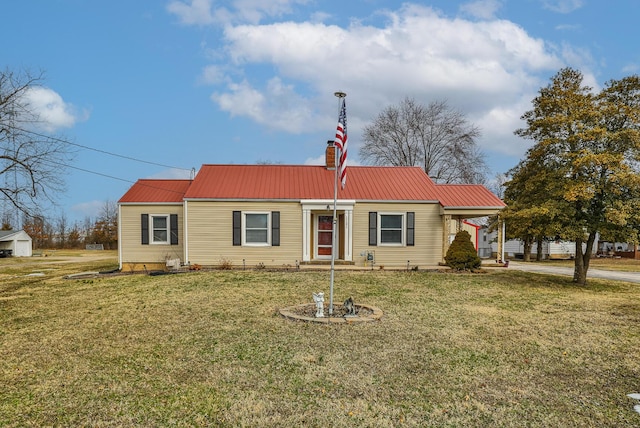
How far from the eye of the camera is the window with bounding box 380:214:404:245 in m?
16.8

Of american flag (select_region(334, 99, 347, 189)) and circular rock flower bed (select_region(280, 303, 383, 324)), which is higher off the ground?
american flag (select_region(334, 99, 347, 189))

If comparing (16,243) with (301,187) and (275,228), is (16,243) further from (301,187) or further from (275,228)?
(301,187)

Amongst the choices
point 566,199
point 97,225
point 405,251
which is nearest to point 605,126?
point 566,199

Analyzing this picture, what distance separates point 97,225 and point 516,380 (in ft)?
197

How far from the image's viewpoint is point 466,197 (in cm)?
1741

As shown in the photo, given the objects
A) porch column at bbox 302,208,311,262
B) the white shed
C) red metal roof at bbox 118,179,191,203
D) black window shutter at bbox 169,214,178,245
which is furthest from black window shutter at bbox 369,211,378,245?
the white shed

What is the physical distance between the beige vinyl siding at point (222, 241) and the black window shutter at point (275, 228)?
0.42 ft

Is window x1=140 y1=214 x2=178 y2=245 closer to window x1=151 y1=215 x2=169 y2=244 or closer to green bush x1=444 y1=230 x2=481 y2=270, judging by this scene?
window x1=151 y1=215 x2=169 y2=244

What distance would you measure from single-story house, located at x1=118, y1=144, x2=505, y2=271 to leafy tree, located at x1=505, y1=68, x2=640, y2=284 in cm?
334

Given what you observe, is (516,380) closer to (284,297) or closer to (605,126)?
(284,297)

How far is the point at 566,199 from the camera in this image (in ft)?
40.3

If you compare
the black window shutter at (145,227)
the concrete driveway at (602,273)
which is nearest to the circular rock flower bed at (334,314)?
the black window shutter at (145,227)

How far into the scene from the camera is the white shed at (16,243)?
41969 millimetres

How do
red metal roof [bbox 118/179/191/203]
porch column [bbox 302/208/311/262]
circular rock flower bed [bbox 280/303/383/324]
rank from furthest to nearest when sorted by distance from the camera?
red metal roof [bbox 118/179/191/203] < porch column [bbox 302/208/311/262] < circular rock flower bed [bbox 280/303/383/324]
